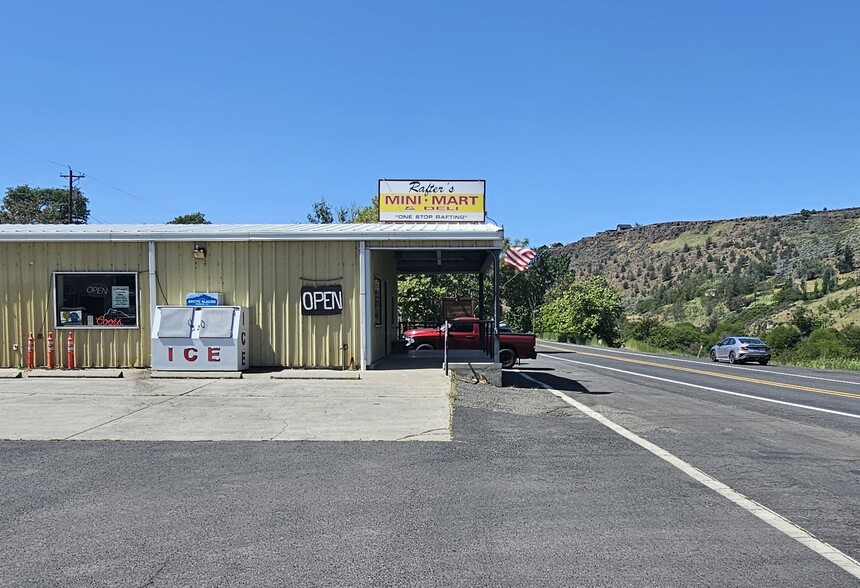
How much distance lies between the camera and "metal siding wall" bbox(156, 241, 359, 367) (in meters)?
15.2

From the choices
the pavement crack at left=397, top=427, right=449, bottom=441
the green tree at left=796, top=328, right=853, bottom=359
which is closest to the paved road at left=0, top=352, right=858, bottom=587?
the pavement crack at left=397, top=427, right=449, bottom=441

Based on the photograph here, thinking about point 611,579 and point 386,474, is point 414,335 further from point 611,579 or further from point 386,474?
point 611,579

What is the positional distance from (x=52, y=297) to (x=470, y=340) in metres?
11.4

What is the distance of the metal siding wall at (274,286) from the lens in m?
15.2

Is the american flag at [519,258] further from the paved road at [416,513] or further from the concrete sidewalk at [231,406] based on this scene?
the paved road at [416,513]

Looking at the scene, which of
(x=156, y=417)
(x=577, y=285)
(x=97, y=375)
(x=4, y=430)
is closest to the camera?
→ (x=4, y=430)

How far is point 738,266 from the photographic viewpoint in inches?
3329

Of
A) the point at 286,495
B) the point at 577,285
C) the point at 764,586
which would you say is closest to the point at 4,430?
the point at 286,495

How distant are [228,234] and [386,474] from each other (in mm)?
9422

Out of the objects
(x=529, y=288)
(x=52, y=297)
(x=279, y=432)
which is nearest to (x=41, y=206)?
(x=529, y=288)

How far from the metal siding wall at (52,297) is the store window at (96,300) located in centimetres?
14

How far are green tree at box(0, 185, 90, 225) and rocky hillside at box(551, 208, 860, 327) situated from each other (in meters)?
66.0

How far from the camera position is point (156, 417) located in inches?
394

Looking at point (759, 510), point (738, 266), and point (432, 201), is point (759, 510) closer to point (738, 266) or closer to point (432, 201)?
point (432, 201)
